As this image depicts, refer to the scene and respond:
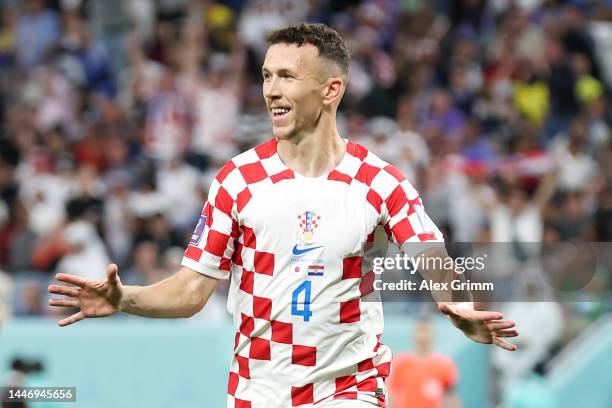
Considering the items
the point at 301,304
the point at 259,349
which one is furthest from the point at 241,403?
the point at 301,304

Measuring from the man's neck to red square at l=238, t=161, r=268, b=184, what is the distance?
12cm

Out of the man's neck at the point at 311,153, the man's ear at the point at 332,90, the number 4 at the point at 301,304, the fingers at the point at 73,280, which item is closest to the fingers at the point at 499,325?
the number 4 at the point at 301,304

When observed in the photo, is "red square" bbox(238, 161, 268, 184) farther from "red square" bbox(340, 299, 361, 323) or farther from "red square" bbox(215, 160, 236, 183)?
"red square" bbox(340, 299, 361, 323)

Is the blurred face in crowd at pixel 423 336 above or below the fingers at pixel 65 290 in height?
above

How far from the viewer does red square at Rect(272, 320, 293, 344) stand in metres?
5.21

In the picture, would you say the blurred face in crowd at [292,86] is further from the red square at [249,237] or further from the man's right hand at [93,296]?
the man's right hand at [93,296]

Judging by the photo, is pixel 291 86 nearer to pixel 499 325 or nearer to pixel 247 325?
pixel 247 325

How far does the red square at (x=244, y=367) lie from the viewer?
5.27 meters

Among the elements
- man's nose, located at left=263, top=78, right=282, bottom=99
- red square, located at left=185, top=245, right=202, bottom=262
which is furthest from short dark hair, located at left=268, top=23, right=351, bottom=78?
red square, located at left=185, top=245, right=202, bottom=262

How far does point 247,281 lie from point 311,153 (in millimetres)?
620

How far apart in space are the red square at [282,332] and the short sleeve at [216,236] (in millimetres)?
336

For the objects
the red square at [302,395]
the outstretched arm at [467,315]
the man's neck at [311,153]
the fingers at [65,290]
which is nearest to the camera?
the fingers at [65,290]

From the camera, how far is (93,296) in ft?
16.5

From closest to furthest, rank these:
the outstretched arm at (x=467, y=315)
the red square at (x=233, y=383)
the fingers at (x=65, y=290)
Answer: the fingers at (x=65, y=290) < the outstretched arm at (x=467, y=315) < the red square at (x=233, y=383)
